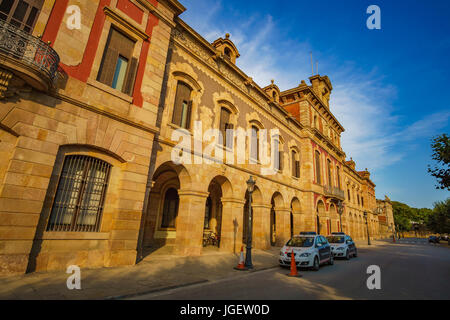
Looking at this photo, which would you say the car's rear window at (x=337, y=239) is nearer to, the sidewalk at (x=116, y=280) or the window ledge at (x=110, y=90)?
the sidewalk at (x=116, y=280)

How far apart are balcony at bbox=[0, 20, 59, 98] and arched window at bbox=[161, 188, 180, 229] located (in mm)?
10138

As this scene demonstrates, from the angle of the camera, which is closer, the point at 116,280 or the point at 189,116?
the point at 116,280

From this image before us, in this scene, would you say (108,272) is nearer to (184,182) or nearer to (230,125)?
(184,182)

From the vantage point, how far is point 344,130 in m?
35.1

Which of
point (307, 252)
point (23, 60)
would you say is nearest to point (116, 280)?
point (23, 60)

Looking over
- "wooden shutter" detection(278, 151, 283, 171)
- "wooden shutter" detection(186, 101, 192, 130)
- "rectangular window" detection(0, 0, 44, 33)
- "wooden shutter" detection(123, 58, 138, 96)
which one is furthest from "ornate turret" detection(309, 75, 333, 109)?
"rectangular window" detection(0, 0, 44, 33)

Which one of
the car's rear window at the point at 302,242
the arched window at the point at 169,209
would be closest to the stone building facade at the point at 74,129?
the arched window at the point at 169,209

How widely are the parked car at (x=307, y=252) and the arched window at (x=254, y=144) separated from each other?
276 inches

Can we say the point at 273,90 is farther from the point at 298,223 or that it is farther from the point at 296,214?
the point at 298,223

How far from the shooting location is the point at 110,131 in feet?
26.4

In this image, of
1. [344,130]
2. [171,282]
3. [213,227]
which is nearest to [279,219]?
[213,227]

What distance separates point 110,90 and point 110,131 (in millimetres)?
1608

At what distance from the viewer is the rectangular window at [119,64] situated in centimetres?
862

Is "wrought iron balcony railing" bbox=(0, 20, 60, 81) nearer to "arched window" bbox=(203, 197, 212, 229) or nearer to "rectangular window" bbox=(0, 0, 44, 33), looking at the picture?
"rectangular window" bbox=(0, 0, 44, 33)
